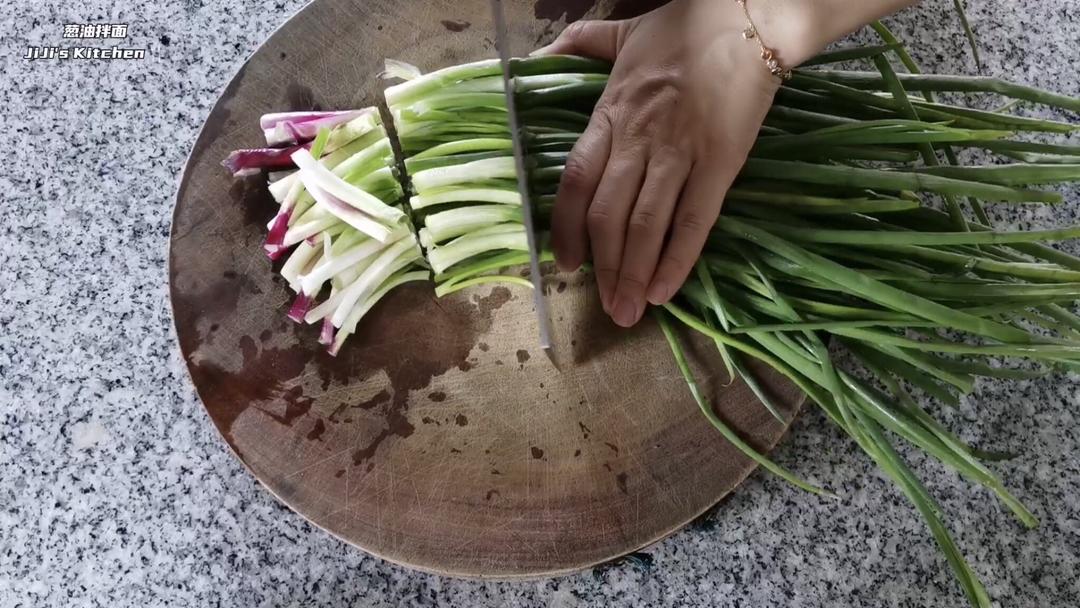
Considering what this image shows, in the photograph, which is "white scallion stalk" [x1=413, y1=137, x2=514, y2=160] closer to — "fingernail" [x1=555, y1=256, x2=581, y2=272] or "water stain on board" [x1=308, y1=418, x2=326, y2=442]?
"fingernail" [x1=555, y1=256, x2=581, y2=272]

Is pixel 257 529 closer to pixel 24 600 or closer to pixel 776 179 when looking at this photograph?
pixel 24 600

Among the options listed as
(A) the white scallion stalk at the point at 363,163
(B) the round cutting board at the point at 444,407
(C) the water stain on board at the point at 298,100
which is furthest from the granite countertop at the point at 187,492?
(A) the white scallion stalk at the point at 363,163

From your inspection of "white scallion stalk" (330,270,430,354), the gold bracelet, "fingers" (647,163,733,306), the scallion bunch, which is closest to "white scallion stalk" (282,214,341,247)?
the scallion bunch

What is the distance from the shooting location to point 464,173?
0.99 metres

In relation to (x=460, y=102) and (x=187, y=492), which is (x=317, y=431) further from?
(x=460, y=102)

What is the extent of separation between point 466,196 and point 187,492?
55 centimetres

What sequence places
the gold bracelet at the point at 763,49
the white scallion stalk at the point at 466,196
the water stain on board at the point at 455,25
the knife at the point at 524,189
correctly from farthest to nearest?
the water stain on board at the point at 455,25 < the white scallion stalk at the point at 466,196 < the gold bracelet at the point at 763,49 < the knife at the point at 524,189

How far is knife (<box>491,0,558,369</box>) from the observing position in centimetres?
79

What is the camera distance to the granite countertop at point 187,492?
1029 millimetres

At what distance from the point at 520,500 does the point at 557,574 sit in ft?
0.32

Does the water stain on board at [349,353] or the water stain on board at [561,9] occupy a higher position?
the water stain on board at [561,9]

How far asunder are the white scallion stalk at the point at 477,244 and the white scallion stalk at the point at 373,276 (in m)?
0.03

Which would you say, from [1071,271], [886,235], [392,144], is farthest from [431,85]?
[1071,271]

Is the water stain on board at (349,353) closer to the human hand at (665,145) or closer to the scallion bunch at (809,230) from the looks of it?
the scallion bunch at (809,230)
